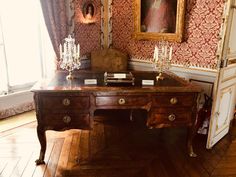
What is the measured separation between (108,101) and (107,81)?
0.25 m

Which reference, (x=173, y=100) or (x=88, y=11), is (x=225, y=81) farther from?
(x=88, y=11)

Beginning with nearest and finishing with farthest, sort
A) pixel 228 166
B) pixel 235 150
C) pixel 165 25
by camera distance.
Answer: pixel 228 166
pixel 235 150
pixel 165 25

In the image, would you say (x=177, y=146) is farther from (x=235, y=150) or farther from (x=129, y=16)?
(x=129, y=16)

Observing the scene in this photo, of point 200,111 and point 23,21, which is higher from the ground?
point 23,21

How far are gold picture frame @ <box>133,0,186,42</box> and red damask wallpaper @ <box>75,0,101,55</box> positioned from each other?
0.77 metres

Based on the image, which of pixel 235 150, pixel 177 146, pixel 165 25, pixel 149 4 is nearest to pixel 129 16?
pixel 149 4

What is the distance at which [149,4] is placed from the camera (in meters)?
3.89

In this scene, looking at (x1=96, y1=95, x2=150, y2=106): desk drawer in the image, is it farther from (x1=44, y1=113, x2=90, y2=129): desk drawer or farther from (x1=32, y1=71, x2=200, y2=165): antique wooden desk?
(x1=44, y1=113, x2=90, y2=129): desk drawer

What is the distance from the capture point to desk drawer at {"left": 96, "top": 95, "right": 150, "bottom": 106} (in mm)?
2473

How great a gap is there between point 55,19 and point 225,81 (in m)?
2.76

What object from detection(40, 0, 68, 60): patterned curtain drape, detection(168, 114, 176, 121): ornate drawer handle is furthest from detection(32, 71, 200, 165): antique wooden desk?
detection(40, 0, 68, 60): patterned curtain drape

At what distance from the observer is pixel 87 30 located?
4418 millimetres

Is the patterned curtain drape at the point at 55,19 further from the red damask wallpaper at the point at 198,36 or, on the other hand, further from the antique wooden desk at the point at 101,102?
the antique wooden desk at the point at 101,102

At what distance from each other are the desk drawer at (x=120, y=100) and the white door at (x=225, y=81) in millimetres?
978
